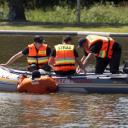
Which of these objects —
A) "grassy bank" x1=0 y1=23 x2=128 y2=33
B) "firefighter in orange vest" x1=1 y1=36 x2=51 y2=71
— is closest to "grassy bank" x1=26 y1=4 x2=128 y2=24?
"grassy bank" x1=0 y1=23 x2=128 y2=33

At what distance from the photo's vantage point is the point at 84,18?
48.4m

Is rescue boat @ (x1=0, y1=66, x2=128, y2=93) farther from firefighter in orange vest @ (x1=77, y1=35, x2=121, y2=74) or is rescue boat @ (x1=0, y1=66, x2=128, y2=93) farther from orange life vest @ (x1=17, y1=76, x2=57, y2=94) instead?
firefighter in orange vest @ (x1=77, y1=35, x2=121, y2=74)

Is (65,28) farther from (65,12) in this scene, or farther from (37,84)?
(37,84)

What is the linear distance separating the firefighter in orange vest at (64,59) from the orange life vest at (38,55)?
496 mm

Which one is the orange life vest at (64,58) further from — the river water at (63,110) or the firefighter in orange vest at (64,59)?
the river water at (63,110)

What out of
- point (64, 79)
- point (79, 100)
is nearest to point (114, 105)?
point (79, 100)

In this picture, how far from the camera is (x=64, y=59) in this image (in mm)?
19484

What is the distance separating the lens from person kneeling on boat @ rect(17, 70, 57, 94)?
62.7 feet

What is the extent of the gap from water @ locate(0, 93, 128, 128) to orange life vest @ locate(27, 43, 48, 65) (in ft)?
4.09

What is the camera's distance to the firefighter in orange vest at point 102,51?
773 inches

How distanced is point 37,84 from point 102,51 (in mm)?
1870

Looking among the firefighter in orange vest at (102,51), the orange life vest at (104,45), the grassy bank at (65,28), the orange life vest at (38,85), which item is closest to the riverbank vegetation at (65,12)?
the grassy bank at (65,28)

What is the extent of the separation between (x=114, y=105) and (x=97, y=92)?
7.31 feet

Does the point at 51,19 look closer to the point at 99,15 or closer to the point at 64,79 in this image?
the point at 99,15
